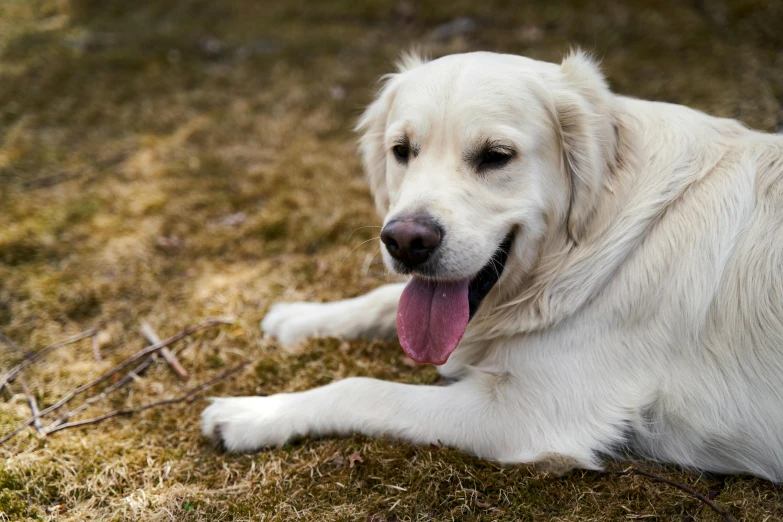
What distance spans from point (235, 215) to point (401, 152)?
8.00 feet

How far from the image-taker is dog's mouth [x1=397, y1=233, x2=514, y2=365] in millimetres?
2570

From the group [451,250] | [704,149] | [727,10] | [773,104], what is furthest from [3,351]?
[727,10]

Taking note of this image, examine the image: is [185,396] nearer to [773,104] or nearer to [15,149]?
[15,149]

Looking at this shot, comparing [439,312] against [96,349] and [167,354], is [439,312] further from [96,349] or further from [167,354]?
[96,349]

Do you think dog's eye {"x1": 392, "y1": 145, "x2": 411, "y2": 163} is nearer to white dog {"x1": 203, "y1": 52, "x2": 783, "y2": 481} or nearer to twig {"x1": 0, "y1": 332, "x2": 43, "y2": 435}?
white dog {"x1": 203, "y1": 52, "x2": 783, "y2": 481}

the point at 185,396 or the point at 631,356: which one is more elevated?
the point at 631,356

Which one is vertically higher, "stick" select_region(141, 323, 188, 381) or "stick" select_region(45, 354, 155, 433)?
"stick" select_region(141, 323, 188, 381)

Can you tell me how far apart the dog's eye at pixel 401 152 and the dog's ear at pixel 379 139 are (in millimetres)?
303

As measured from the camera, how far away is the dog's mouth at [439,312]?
2.57 m

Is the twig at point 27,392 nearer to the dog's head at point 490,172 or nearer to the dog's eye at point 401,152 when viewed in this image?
the dog's head at point 490,172

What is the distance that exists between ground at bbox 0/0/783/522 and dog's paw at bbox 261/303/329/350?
0.08 m

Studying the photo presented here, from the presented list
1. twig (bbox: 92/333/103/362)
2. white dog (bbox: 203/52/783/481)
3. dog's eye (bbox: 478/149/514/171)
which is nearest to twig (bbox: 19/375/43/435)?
twig (bbox: 92/333/103/362)

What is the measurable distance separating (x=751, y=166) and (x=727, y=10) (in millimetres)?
5270

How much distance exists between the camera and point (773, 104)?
488 centimetres
